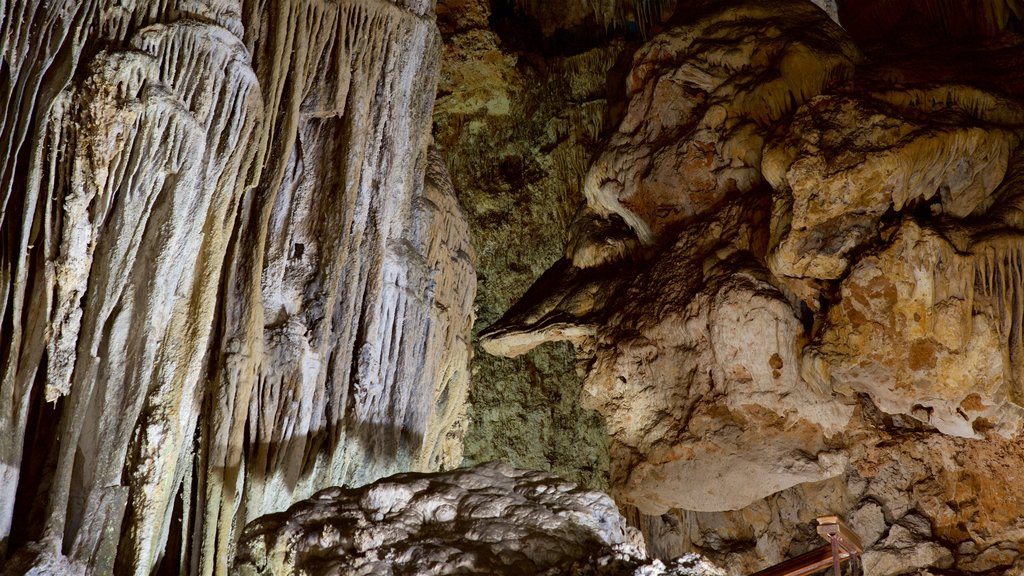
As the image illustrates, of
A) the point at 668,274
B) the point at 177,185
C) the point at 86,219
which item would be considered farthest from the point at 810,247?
the point at 86,219

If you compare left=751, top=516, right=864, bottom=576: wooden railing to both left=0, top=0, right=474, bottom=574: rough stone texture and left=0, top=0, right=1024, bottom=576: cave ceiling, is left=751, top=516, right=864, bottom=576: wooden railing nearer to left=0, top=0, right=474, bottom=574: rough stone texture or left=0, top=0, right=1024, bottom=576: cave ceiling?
left=0, top=0, right=1024, bottom=576: cave ceiling

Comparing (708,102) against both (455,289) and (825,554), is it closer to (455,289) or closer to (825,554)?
(455,289)

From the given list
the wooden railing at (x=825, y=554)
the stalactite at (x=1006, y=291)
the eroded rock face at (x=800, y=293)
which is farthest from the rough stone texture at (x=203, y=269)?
the stalactite at (x=1006, y=291)

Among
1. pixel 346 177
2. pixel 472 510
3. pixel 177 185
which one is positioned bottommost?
pixel 472 510

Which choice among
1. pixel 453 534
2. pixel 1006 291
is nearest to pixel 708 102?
pixel 1006 291

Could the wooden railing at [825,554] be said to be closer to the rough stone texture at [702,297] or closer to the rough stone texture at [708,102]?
the rough stone texture at [702,297]

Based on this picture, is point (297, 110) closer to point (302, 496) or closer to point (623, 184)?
point (302, 496)

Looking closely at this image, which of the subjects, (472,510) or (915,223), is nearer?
(472,510)

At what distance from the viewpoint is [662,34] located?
5938 mm

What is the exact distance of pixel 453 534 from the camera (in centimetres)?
274

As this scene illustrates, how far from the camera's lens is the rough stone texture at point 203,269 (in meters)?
3.36

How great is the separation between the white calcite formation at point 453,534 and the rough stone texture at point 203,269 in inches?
41.2

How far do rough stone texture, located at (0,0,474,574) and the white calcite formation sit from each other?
41.2 inches

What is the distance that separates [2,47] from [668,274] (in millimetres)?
3671
